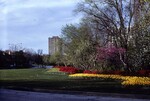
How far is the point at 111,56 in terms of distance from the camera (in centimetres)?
4325

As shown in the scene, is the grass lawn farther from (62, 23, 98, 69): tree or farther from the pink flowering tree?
(62, 23, 98, 69): tree

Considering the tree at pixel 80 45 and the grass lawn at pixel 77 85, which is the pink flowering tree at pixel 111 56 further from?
the grass lawn at pixel 77 85

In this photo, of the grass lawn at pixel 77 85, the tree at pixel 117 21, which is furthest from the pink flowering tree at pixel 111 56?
the grass lawn at pixel 77 85

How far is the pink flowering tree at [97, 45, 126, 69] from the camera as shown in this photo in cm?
4191

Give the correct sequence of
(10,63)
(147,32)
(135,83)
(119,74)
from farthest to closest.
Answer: (10,63), (147,32), (119,74), (135,83)

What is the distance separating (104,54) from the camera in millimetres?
43219

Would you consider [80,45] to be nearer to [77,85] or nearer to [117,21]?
[117,21]

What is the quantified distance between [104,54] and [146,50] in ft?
20.2

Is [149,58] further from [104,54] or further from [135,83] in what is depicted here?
[135,83]

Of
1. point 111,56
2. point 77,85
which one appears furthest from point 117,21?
point 77,85

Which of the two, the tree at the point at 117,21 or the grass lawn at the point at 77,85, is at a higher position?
the tree at the point at 117,21

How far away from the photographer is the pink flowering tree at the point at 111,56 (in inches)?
1650

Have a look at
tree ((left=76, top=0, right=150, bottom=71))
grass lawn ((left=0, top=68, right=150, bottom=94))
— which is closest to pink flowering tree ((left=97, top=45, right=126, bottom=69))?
tree ((left=76, top=0, right=150, bottom=71))

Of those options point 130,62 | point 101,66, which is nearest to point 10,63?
point 101,66
